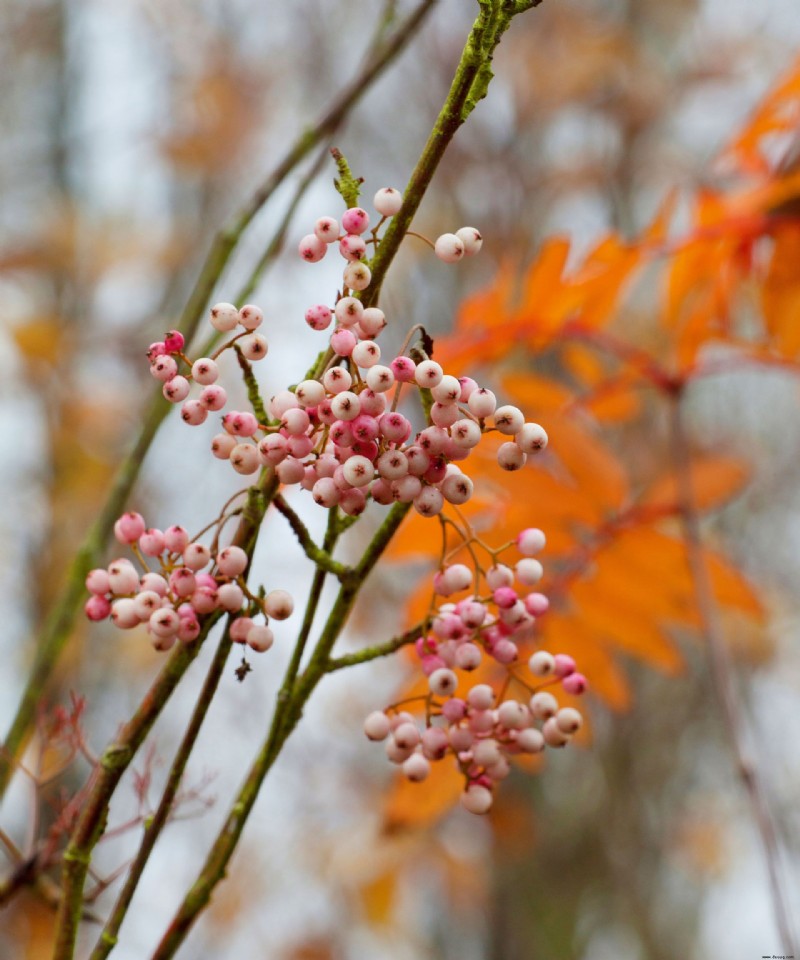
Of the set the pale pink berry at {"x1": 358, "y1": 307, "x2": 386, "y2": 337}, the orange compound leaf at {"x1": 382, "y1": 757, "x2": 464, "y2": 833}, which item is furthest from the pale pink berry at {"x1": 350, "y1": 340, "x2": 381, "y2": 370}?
the orange compound leaf at {"x1": 382, "y1": 757, "x2": 464, "y2": 833}

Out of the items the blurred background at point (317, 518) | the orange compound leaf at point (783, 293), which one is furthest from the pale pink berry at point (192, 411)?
the blurred background at point (317, 518)

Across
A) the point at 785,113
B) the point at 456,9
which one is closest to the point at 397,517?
the point at 785,113

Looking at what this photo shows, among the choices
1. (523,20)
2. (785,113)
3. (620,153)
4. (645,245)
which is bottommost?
(645,245)

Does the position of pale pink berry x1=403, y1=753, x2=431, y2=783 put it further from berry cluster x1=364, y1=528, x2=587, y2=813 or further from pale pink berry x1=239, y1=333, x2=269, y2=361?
A: pale pink berry x1=239, y1=333, x2=269, y2=361

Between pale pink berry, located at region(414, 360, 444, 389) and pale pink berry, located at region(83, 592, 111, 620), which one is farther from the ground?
pale pink berry, located at region(414, 360, 444, 389)

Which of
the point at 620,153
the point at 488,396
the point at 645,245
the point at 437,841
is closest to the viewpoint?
the point at 488,396

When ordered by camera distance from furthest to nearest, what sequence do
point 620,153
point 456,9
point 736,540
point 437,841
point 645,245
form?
point 736,540 → point 620,153 → point 456,9 → point 437,841 → point 645,245

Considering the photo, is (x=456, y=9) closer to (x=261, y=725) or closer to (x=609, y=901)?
(x=261, y=725)
